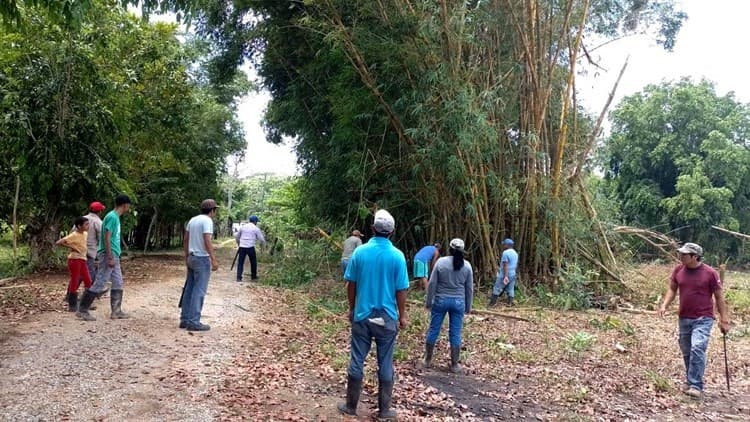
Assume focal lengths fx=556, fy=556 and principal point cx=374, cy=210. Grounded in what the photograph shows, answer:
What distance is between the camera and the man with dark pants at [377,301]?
446cm

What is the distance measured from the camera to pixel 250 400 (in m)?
4.73

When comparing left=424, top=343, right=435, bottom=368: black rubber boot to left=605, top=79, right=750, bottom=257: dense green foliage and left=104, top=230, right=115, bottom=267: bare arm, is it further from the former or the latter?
left=605, top=79, right=750, bottom=257: dense green foliage

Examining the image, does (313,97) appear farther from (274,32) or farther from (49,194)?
(49,194)

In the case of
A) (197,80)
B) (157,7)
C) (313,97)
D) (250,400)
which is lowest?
(250,400)

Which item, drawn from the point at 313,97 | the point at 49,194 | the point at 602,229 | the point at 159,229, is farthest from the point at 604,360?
the point at 159,229

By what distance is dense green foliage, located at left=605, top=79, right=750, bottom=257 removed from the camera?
84.9 feet

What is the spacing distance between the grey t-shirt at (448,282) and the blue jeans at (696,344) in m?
2.45

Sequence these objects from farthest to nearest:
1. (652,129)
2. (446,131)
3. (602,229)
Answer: (652,129)
(602,229)
(446,131)

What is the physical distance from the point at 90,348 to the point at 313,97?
380 inches

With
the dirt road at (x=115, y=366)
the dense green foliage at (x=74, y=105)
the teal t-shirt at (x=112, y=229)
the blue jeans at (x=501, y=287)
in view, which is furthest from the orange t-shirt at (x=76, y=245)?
the blue jeans at (x=501, y=287)

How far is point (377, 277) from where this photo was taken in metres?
4.47

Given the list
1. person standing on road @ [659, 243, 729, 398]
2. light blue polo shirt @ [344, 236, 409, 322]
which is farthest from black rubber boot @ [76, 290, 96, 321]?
person standing on road @ [659, 243, 729, 398]

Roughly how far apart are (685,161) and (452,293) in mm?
24842

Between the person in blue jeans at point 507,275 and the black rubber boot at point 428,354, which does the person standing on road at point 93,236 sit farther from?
the person in blue jeans at point 507,275
